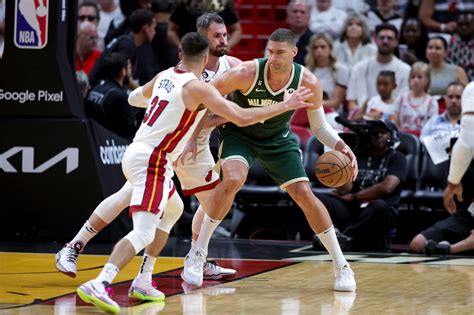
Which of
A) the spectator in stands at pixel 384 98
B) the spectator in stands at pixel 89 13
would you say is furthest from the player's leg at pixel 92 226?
the spectator in stands at pixel 89 13

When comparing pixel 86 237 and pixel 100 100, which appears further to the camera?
pixel 100 100

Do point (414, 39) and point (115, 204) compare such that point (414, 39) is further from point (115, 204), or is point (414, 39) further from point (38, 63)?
point (115, 204)

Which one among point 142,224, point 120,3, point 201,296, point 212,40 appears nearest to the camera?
point 142,224

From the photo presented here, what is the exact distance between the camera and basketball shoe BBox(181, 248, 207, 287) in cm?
809

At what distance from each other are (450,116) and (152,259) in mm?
5621

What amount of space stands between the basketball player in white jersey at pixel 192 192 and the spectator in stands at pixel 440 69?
199 inches

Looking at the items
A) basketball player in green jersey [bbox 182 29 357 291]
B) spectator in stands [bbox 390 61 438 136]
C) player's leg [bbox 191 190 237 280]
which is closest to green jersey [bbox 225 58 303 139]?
basketball player in green jersey [bbox 182 29 357 291]

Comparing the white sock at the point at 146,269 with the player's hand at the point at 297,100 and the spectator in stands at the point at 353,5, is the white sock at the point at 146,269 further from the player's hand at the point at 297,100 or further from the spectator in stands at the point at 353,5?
the spectator in stands at the point at 353,5

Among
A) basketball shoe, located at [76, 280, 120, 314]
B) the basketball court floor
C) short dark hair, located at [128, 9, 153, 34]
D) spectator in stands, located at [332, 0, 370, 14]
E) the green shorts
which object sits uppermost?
spectator in stands, located at [332, 0, 370, 14]

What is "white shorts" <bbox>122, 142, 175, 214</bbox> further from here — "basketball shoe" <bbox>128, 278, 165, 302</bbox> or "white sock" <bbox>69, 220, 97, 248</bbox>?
"white sock" <bbox>69, 220, 97, 248</bbox>

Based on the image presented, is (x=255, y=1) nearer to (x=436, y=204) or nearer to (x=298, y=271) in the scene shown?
(x=436, y=204)

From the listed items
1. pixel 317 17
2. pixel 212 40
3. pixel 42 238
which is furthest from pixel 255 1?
pixel 212 40

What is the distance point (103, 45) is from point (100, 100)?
12.7 ft

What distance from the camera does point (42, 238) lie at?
11148mm
